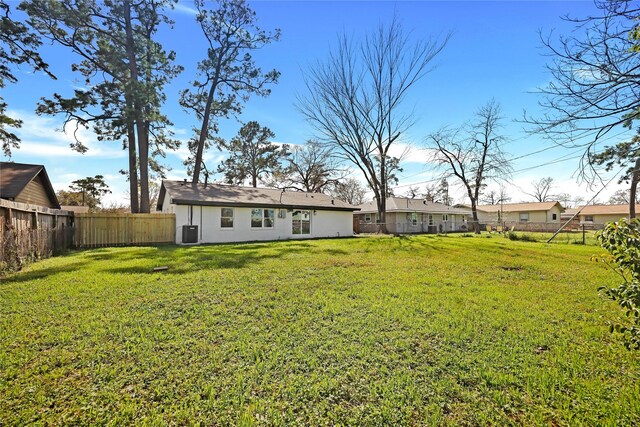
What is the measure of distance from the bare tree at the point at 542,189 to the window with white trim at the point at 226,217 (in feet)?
185

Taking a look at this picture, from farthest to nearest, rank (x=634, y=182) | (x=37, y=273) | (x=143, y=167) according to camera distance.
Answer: (x=143, y=167) < (x=634, y=182) < (x=37, y=273)

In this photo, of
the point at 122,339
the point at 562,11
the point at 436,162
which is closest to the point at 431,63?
the point at 436,162

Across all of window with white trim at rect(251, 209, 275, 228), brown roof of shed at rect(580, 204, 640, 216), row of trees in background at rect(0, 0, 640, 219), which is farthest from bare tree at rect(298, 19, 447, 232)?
brown roof of shed at rect(580, 204, 640, 216)

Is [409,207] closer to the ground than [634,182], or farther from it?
farther from it

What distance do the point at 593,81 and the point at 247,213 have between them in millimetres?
14889

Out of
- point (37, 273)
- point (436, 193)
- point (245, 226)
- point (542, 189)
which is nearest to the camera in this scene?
point (37, 273)

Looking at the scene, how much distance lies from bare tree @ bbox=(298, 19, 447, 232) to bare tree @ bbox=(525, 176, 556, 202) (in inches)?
1729

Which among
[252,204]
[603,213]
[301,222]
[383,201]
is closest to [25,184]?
[252,204]

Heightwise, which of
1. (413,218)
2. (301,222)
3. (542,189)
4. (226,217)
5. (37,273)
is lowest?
(37,273)

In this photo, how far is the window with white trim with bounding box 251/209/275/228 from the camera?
1656cm

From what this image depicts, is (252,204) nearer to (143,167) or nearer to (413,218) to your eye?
(143,167)

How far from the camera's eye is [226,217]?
15.6m

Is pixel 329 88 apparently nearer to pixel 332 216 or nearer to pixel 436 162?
pixel 332 216

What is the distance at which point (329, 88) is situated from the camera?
67.5 feet
